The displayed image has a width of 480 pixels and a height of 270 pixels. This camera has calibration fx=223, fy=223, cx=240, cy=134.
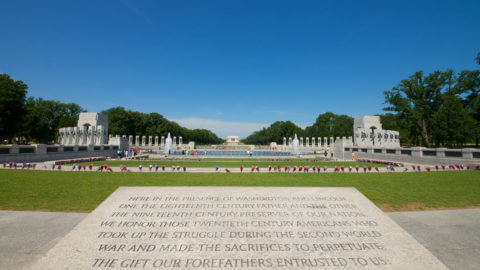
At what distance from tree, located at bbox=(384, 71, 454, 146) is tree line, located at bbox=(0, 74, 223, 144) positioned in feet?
286

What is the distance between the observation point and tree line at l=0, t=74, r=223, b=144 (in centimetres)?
4228

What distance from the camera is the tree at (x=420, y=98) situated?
58.7 m

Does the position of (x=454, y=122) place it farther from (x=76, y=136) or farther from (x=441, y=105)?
(x=76, y=136)

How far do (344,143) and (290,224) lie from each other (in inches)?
1811

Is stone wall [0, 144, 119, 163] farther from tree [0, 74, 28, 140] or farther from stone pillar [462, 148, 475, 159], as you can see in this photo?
stone pillar [462, 148, 475, 159]

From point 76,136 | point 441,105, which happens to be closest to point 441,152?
point 441,105

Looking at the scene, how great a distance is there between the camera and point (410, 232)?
6.68 metres

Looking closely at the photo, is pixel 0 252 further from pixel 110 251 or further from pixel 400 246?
pixel 400 246

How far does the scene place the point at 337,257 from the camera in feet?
13.2

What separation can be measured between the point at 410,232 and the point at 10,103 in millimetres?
59861

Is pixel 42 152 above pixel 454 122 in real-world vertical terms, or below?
below

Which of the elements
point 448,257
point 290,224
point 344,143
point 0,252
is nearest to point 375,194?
point 448,257

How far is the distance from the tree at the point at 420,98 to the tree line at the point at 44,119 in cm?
8720

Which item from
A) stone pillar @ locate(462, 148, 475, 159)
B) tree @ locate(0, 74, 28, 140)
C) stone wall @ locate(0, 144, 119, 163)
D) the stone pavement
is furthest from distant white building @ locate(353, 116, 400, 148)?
tree @ locate(0, 74, 28, 140)
